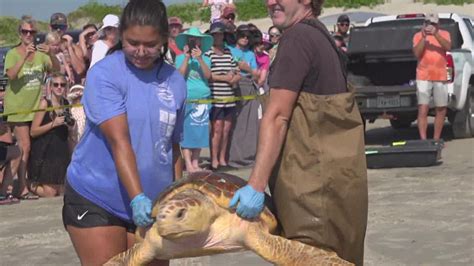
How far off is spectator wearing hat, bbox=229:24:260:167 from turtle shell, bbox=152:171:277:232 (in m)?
8.90

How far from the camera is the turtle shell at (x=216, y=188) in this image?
3.96m

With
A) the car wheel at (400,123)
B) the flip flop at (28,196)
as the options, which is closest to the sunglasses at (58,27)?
the flip flop at (28,196)

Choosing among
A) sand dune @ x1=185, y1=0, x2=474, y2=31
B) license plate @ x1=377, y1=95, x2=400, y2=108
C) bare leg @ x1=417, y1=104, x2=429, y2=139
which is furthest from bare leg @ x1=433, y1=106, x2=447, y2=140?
sand dune @ x1=185, y1=0, x2=474, y2=31

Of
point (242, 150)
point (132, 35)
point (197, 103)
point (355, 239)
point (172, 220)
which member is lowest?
point (242, 150)

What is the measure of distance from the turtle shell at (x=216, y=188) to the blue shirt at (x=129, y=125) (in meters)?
0.37

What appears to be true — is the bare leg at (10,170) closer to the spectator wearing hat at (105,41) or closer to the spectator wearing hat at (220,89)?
the spectator wearing hat at (105,41)

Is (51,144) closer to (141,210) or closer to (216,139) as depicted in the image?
(216,139)

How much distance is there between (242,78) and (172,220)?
387 inches

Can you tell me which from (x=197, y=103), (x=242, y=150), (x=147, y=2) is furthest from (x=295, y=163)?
(x=242, y=150)

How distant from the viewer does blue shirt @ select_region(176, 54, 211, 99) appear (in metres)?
12.2

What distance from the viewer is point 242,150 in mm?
13320

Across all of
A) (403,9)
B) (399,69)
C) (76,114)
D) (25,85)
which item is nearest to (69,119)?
(76,114)

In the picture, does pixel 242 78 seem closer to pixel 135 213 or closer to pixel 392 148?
pixel 392 148

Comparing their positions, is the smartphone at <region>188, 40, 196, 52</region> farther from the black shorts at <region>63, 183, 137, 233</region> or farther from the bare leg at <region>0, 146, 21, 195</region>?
the black shorts at <region>63, 183, 137, 233</region>
